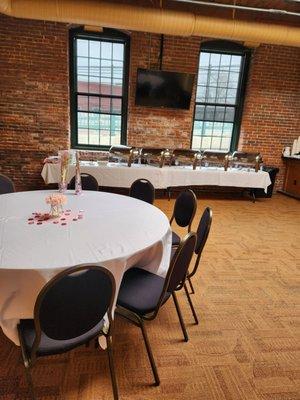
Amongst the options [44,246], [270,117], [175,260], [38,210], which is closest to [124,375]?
[175,260]

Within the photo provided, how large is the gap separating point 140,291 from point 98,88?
15.8 feet

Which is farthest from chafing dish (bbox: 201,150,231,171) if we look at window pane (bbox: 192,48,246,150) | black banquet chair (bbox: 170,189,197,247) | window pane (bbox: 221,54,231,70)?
black banquet chair (bbox: 170,189,197,247)

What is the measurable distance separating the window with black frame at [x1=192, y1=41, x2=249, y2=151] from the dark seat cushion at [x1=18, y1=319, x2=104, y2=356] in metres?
5.18

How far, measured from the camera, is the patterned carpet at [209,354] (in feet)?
4.91

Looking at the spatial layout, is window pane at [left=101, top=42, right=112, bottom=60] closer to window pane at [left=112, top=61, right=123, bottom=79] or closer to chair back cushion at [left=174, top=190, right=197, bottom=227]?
window pane at [left=112, top=61, right=123, bottom=79]

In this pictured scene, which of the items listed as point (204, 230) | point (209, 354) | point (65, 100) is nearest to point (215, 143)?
point (65, 100)

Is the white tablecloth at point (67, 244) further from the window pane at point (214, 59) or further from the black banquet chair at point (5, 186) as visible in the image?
→ the window pane at point (214, 59)

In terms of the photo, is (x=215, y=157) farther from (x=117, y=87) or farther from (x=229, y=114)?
(x=117, y=87)

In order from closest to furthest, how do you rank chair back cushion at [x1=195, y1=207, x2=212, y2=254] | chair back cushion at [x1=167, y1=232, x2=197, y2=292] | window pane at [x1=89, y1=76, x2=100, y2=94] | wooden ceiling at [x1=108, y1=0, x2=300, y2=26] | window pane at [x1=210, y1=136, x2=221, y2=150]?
1. chair back cushion at [x1=167, y1=232, x2=197, y2=292]
2. chair back cushion at [x1=195, y1=207, x2=212, y2=254]
3. wooden ceiling at [x1=108, y1=0, x2=300, y2=26]
4. window pane at [x1=89, y1=76, x2=100, y2=94]
5. window pane at [x1=210, y1=136, x2=221, y2=150]

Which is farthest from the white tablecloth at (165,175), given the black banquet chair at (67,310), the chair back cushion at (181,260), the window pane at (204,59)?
the black banquet chair at (67,310)

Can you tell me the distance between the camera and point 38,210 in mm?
2078

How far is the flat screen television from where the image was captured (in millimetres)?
5188

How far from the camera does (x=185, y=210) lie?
2.52m

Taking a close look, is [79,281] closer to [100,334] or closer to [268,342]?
[100,334]
